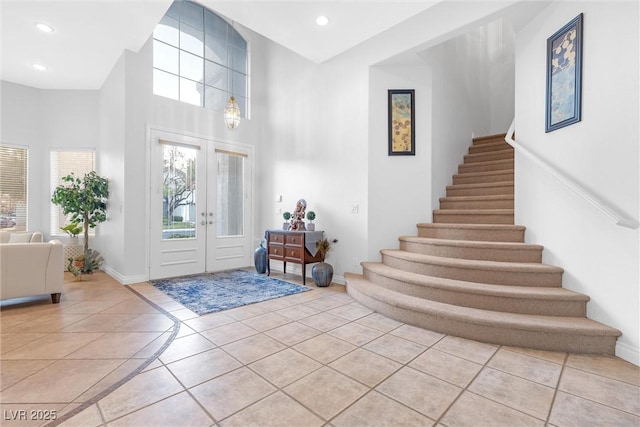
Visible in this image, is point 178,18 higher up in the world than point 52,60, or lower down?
higher up

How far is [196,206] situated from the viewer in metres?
4.93

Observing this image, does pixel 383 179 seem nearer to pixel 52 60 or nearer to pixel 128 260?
pixel 128 260

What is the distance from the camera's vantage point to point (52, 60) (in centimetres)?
438

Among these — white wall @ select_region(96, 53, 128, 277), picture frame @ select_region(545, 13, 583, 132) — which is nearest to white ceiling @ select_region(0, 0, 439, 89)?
white wall @ select_region(96, 53, 128, 277)

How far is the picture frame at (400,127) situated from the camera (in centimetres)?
417

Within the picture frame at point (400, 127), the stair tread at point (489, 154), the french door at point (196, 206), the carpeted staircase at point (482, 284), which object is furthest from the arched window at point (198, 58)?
the stair tread at point (489, 154)

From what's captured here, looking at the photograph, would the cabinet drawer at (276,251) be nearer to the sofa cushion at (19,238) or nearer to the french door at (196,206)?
the french door at (196,206)

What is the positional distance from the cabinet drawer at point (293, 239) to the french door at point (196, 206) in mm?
1479

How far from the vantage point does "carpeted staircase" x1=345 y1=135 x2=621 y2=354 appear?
228cm

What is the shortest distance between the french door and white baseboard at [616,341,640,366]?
5033 millimetres

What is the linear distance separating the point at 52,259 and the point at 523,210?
5380 mm

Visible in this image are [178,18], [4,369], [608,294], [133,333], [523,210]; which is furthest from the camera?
[178,18]

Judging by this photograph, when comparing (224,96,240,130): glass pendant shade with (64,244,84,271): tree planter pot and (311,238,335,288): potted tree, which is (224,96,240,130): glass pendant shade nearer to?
(311,238,335,288): potted tree

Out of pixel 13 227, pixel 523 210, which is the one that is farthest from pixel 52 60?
pixel 523 210
